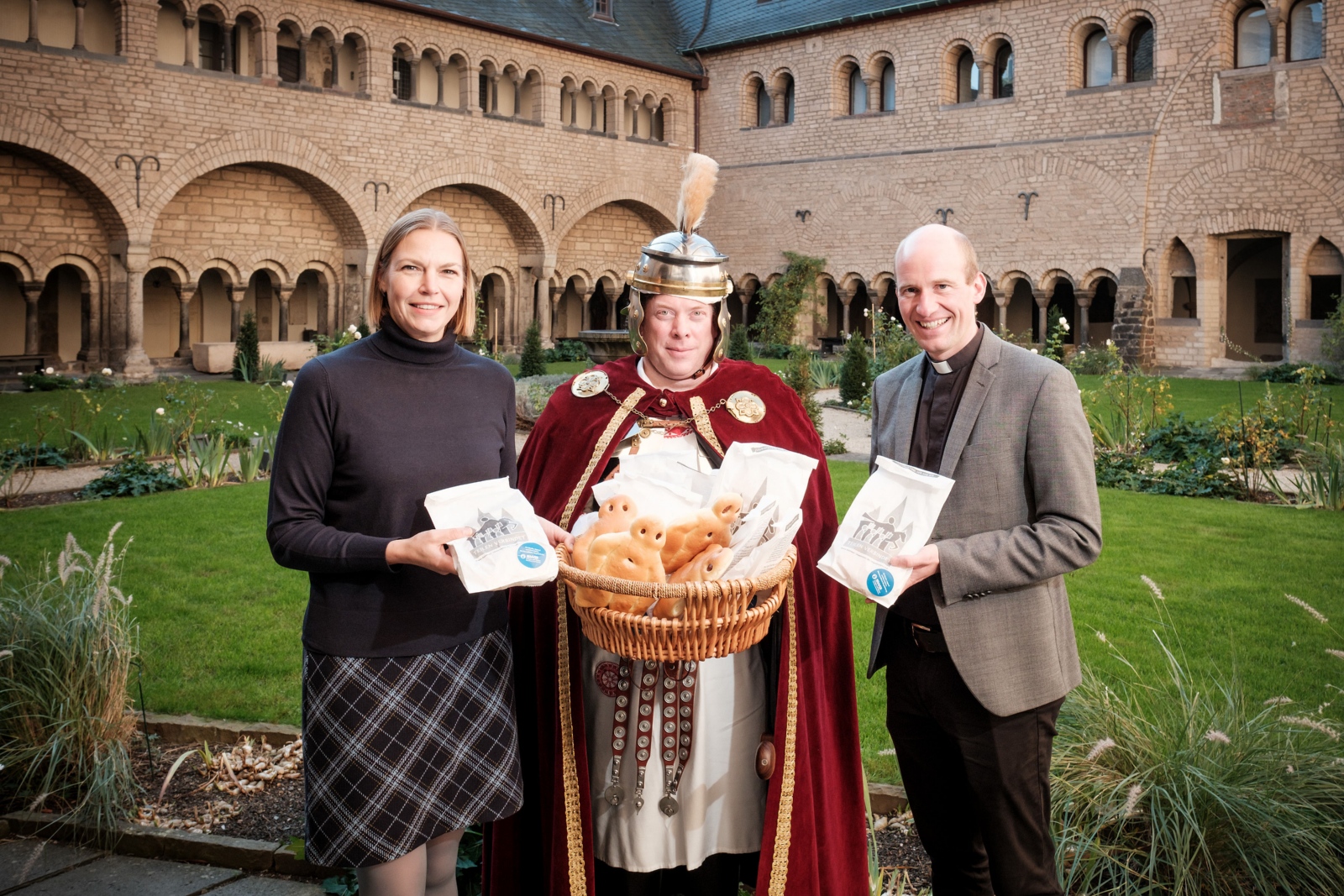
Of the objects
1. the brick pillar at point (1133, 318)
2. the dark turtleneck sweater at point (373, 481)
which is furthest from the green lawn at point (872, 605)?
the brick pillar at point (1133, 318)

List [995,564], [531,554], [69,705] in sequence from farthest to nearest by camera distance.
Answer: [69,705] → [995,564] → [531,554]

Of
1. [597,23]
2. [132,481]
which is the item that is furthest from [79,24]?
[132,481]

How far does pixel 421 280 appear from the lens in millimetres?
2322

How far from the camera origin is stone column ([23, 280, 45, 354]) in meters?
18.6

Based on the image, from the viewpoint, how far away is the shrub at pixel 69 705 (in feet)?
11.7

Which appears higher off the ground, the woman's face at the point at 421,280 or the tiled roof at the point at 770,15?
the tiled roof at the point at 770,15

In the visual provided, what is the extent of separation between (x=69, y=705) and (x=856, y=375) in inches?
494

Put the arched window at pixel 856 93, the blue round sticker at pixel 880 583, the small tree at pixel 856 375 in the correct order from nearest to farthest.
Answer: the blue round sticker at pixel 880 583 < the small tree at pixel 856 375 < the arched window at pixel 856 93

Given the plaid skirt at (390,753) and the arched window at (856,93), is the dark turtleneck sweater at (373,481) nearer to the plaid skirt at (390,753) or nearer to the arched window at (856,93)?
the plaid skirt at (390,753)

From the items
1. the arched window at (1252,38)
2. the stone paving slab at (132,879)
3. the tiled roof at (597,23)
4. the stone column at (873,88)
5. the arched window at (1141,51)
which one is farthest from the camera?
the stone column at (873,88)

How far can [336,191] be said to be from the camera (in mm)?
21266

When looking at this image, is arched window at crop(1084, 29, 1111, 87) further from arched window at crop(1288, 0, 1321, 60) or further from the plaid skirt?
the plaid skirt

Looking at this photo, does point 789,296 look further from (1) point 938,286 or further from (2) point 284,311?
(1) point 938,286

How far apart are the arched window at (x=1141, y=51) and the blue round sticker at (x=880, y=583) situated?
74.9 feet
